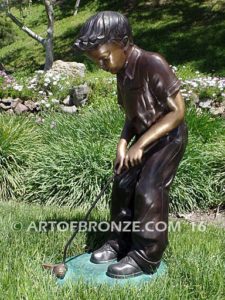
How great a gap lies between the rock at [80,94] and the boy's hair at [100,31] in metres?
5.16

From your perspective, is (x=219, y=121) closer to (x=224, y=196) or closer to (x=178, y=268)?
(x=224, y=196)

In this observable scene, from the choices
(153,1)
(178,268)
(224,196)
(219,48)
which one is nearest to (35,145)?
(224,196)

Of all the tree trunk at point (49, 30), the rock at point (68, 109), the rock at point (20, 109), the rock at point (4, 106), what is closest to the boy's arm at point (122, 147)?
the rock at point (68, 109)

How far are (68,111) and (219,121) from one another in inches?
95.8

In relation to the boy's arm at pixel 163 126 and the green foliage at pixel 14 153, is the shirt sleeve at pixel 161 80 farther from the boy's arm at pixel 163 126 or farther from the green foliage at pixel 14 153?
the green foliage at pixel 14 153

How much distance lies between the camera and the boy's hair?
3061mm

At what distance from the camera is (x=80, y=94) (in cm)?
827

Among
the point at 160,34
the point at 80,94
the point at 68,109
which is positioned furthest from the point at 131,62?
the point at 160,34

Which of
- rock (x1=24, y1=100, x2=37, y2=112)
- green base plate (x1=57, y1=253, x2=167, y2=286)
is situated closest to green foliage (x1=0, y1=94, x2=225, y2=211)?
rock (x1=24, y1=100, x2=37, y2=112)

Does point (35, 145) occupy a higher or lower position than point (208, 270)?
lower

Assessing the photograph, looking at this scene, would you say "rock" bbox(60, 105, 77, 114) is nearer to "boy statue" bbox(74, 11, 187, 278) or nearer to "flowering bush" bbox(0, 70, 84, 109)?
"flowering bush" bbox(0, 70, 84, 109)

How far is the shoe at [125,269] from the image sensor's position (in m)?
3.28

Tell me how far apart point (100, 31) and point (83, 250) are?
1668 mm

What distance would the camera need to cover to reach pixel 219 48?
1248cm
